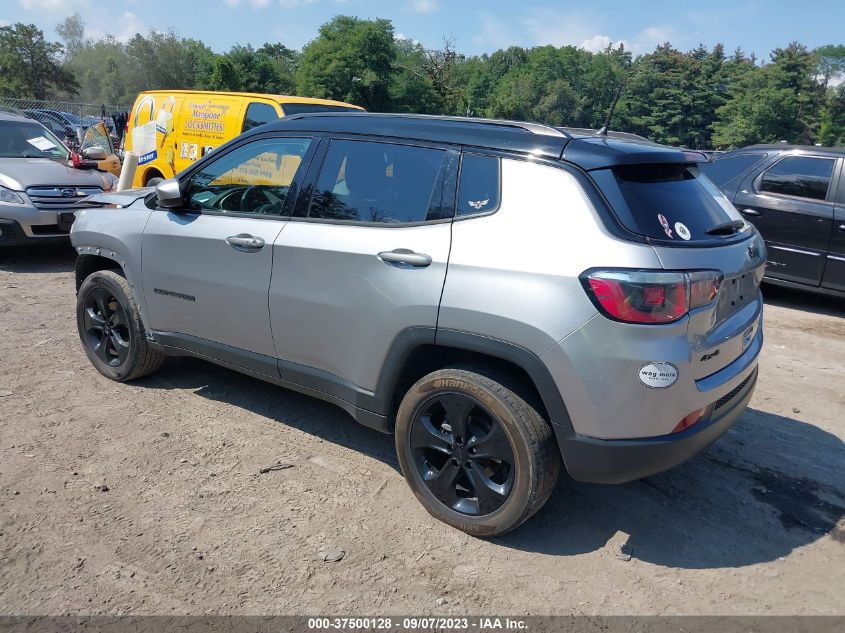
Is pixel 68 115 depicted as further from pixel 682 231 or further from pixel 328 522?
pixel 682 231

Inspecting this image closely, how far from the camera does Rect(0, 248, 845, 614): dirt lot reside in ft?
8.92

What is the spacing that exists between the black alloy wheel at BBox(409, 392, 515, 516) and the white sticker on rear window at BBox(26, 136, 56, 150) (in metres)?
8.49

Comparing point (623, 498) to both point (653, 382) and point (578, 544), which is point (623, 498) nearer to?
point (578, 544)

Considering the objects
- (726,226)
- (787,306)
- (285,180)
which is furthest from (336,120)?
(787,306)

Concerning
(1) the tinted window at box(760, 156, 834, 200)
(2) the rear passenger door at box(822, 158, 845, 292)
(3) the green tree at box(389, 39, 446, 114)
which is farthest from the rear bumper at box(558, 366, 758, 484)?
(3) the green tree at box(389, 39, 446, 114)

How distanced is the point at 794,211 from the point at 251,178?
19.8 feet

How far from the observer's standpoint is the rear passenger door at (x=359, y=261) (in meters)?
3.06

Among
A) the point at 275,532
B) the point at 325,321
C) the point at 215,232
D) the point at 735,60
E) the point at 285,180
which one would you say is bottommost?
the point at 275,532

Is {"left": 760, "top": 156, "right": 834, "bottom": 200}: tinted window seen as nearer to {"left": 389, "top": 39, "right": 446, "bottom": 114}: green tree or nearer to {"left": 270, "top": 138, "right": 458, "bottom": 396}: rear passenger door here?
{"left": 270, "top": 138, "right": 458, "bottom": 396}: rear passenger door

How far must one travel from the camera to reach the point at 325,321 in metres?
3.39

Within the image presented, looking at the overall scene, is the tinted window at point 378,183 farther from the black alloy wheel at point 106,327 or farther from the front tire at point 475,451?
the black alloy wheel at point 106,327

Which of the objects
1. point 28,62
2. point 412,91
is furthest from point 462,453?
point 412,91

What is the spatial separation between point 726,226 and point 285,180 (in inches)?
89.2

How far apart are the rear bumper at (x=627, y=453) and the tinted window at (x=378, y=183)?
1.20m
